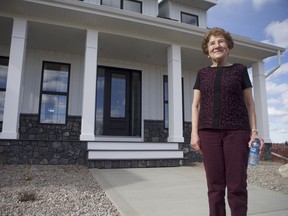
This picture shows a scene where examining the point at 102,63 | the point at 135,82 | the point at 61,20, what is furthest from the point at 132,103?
the point at 61,20

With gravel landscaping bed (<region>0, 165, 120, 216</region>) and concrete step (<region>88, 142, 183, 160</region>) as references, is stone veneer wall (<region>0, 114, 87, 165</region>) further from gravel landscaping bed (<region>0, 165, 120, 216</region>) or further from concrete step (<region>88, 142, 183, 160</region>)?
gravel landscaping bed (<region>0, 165, 120, 216</region>)

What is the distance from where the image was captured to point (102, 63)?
8312mm

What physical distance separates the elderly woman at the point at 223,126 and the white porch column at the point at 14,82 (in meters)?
4.85

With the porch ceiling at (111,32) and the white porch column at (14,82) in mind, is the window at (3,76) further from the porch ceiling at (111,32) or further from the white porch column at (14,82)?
the white porch column at (14,82)

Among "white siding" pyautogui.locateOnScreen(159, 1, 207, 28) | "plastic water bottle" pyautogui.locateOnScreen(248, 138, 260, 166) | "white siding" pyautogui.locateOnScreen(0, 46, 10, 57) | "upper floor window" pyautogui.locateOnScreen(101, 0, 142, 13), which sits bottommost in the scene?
"plastic water bottle" pyautogui.locateOnScreen(248, 138, 260, 166)

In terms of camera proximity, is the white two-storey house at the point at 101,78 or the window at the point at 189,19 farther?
the window at the point at 189,19

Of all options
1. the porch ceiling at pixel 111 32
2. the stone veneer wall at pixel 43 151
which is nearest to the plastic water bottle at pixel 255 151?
the stone veneer wall at pixel 43 151

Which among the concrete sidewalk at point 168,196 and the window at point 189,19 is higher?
the window at point 189,19

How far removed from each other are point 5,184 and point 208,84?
10.6 feet

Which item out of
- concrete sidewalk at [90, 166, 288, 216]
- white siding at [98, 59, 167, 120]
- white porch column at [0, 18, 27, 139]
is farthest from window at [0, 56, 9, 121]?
concrete sidewalk at [90, 166, 288, 216]

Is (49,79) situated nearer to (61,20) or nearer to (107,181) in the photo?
(61,20)

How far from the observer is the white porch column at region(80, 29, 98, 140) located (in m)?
6.01

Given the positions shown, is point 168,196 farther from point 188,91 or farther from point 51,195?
point 188,91

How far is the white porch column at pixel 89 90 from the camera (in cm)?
601
